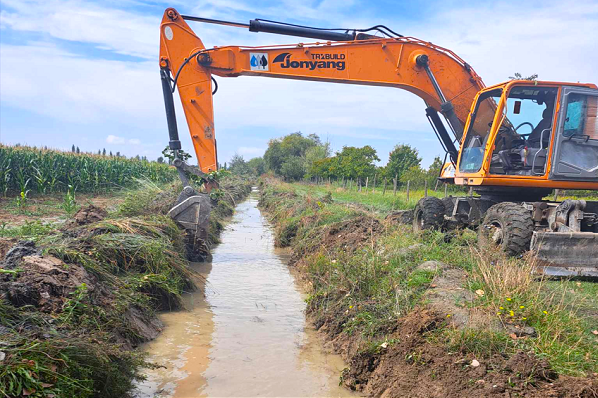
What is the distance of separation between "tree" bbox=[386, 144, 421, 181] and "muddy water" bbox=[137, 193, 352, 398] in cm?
2858

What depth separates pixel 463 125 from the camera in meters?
10.0

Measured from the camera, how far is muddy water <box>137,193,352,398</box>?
464cm

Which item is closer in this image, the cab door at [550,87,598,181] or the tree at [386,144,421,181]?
the cab door at [550,87,598,181]

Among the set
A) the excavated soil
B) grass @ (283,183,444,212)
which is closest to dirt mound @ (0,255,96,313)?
the excavated soil

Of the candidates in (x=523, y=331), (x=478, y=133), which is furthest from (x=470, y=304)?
(x=478, y=133)

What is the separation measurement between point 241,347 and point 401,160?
3298 centimetres

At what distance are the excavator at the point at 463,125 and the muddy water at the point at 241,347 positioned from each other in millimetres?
2389

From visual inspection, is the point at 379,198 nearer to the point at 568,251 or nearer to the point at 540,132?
the point at 540,132

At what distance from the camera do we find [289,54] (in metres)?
10.1

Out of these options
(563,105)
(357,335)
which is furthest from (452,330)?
(563,105)

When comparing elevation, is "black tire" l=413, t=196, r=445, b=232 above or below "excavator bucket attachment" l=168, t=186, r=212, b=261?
above

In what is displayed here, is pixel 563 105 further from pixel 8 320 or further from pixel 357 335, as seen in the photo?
pixel 8 320

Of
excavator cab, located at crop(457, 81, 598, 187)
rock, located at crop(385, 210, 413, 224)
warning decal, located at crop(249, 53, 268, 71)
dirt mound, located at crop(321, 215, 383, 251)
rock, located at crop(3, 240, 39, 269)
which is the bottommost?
rock, located at crop(3, 240, 39, 269)

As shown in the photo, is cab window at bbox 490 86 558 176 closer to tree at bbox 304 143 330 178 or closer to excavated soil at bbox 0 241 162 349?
excavated soil at bbox 0 241 162 349
